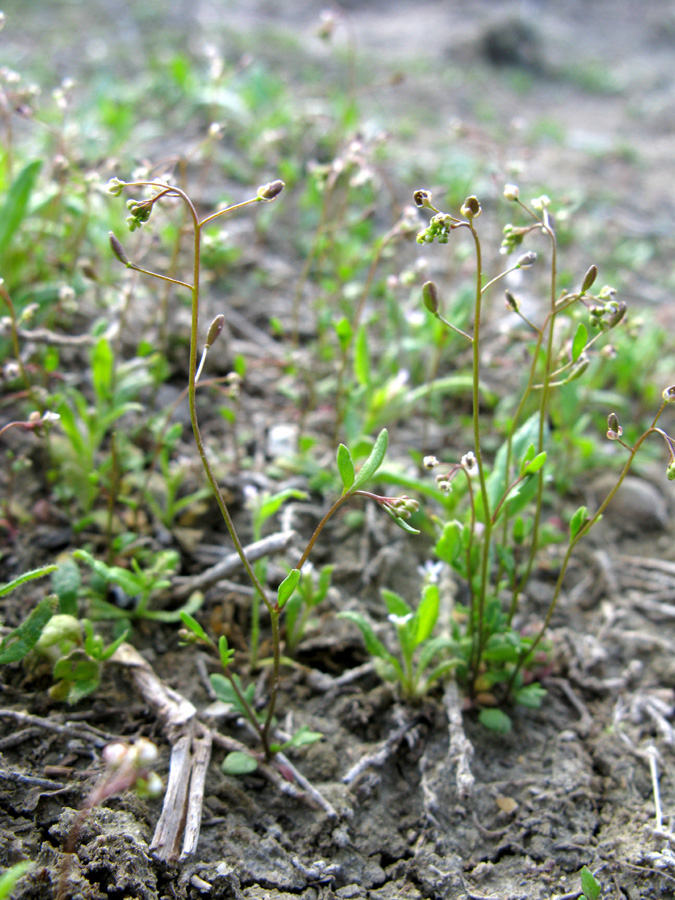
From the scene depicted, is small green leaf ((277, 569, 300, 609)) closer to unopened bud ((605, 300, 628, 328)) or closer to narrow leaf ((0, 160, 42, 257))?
unopened bud ((605, 300, 628, 328))

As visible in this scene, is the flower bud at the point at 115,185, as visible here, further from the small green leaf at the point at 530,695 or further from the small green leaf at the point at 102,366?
the small green leaf at the point at 530,695

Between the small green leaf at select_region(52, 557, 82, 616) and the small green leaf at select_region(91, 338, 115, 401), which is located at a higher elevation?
the small green leaf at select_region(91, 338, 115, 401)

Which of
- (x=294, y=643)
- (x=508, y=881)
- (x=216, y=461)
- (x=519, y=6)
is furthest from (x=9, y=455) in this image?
(x=519, y=6)

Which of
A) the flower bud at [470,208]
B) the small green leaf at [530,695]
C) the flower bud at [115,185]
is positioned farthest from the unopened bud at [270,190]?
the small green leaf at [530,695]

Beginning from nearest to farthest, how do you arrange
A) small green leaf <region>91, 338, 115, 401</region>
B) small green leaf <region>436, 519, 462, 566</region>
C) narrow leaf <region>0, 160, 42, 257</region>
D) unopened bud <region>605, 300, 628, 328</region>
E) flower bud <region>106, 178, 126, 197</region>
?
1. flower bud <region>106, 178, 126, 197</region>
2. unopened bud <region>605, 300, 628, 328</region>
3. small green leaf <region>436, 519, 462, 566</region>
4. small green leaf <region>91, 338, 115, 401</region>
5. narrow leaf <region>0, 160, 42, 257</region>

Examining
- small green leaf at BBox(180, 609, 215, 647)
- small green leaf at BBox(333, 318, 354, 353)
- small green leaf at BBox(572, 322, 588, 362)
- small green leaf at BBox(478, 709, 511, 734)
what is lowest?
small green leaf at BBox(478, 709, 511, 734)

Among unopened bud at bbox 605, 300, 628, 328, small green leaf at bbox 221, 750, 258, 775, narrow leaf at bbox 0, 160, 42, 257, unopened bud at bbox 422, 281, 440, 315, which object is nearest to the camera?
unopened bud at bbox 605, 300, 628, 328

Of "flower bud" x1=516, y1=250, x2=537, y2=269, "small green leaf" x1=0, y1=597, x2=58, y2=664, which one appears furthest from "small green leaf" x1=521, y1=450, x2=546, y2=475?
"small green leaf" x1=0, y1=597, x2=58, y2=664
